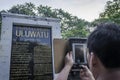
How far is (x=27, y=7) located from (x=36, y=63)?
1138 cm

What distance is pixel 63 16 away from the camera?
1588cm

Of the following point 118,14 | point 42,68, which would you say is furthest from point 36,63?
point 118,14

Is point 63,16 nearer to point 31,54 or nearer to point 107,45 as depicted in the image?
point 31,54

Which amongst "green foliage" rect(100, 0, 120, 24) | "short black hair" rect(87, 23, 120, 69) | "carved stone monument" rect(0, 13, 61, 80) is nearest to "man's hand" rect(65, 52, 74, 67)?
"short black hair" rect(87, 23, 120, 69)

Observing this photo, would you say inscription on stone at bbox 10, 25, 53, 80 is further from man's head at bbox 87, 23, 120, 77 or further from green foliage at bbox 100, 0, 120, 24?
green foliage at bbox 100, 0, 120, 24

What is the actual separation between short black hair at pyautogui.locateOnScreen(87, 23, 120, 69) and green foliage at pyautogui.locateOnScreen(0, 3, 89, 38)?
11.9m

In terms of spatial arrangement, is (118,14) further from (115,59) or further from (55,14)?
(115,59)

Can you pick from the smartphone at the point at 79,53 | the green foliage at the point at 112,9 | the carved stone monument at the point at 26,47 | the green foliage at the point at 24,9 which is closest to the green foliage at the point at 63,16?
the green foliage at the point at 24,9

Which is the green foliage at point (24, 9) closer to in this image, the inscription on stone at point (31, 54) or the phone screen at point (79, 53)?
the inscription on stone at point (31, 54)

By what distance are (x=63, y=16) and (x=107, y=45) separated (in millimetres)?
14999

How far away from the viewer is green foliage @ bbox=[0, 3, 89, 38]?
13879 mm

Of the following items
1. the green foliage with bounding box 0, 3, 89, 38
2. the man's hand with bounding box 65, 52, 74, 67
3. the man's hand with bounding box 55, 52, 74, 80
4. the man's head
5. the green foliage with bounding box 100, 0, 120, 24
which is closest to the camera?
the man's head

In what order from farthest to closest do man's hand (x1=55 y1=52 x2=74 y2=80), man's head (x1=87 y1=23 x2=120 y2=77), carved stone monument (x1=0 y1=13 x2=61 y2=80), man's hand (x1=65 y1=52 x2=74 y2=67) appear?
carved stone monument (x1=0 y1=13 x2=61 y2=80) < man's hand (x1=65 y1=52 x2=74 y2=67) < man's hand (x1=55 y1=52 x2=74 y2=80) < man's head (x1=87 y1=23 x2=120 y2=77)

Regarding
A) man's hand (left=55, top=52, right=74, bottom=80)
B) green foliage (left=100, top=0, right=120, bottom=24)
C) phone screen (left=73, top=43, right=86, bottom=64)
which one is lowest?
man's hand (left=55, top=52, right=74, bottom=80)
